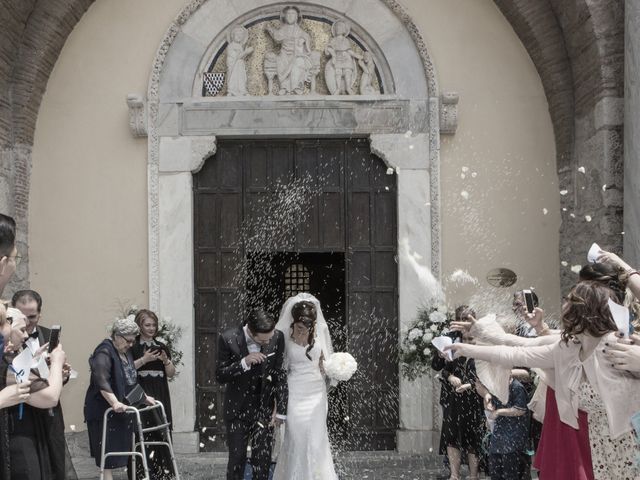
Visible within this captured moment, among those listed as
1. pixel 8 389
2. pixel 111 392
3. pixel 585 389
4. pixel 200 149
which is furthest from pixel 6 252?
pixel 200 149

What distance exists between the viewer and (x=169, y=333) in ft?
34.4

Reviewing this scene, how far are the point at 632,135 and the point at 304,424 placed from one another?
440 centimetres

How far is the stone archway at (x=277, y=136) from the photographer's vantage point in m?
11.1

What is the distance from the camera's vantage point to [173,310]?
11.1 meters

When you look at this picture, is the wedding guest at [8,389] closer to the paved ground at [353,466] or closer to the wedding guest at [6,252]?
the wedding guest at [6,252]

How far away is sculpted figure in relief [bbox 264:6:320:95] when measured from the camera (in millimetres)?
11203

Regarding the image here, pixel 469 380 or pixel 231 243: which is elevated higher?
pixel 231 243

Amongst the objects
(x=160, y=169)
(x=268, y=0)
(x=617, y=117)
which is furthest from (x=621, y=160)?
(x=160, y=169)

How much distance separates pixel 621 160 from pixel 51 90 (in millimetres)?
6629

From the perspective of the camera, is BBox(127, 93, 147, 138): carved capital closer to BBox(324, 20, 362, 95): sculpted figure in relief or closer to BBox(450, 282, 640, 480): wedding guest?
BBox(324, 20, 362, 95): sculpted figure in relief

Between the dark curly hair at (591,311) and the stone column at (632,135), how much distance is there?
15.3 feet

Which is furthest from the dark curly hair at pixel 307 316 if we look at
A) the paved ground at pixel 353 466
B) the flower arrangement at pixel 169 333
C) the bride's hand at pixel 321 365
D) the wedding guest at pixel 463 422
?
the flower arrangement at pixel 169 333

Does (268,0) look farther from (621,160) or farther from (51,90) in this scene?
(621,160)

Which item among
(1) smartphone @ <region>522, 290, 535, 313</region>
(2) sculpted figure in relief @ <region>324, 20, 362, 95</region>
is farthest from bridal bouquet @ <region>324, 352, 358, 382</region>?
(2) sculpted figure in relief @ <region>324, 20, 362, 95</region>
